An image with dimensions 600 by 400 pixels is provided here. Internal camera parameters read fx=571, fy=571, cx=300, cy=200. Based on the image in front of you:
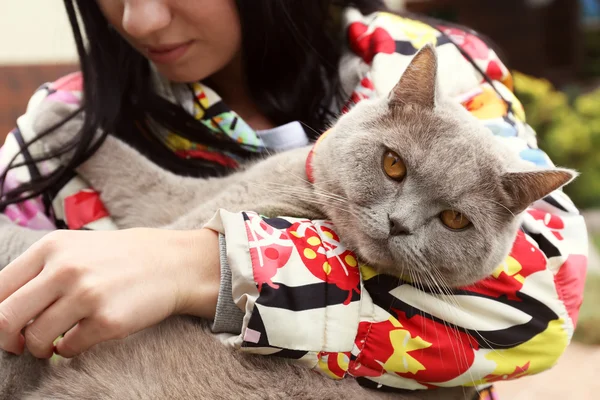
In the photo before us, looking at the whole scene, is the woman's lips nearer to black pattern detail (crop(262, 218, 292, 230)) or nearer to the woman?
the woman

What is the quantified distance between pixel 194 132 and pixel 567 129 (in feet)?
9.01

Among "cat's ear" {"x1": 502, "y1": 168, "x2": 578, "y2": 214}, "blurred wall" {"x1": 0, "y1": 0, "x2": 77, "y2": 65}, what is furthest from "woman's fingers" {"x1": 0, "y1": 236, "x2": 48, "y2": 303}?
"blurred wall" {"x1": 0, "y1": 0, "x2": 77, "y2": 65}

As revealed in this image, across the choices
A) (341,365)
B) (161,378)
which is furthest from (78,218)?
(341,365)

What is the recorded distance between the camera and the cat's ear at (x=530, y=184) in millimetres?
779

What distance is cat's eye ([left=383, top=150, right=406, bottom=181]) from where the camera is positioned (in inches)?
33.8

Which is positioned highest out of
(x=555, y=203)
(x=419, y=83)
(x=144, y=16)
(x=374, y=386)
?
(x=144, y=16)

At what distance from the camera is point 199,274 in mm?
760

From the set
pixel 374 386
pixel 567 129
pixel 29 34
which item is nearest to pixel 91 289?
pixel 374 386

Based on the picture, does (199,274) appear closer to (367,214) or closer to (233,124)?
(367,214)

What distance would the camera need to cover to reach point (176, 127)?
1.08 metres

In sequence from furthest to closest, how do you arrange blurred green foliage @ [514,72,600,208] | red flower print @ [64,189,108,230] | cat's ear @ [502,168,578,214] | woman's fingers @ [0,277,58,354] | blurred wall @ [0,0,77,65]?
1. blurred green foliage @ [514,72,600,208]
2. blurred wall @ [0,0,77,65]
3. red flower print @ [64,189,108,230]
4. cat's ear @ [502,168,578,214]
5. woman's fingers @ [0,277,58,354]

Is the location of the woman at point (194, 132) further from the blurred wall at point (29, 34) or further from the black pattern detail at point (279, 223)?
the blurred wall at point (29, 34)

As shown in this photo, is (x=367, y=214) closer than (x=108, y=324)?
No

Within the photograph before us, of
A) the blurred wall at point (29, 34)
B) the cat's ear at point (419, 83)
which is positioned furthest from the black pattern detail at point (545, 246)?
the blurred wall at point (29, 34)
